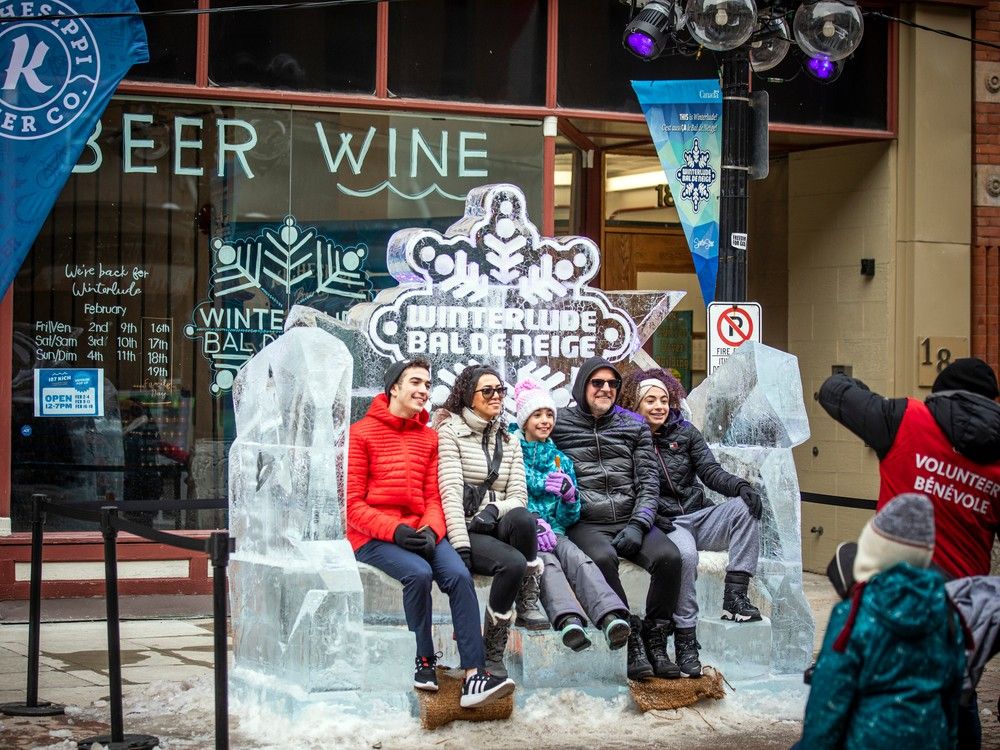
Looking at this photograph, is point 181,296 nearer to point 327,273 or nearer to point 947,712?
point 327,273

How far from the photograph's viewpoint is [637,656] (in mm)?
7172

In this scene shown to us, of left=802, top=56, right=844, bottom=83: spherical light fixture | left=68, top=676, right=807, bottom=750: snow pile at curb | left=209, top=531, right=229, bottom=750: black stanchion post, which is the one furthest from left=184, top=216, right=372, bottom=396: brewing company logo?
left=209, top=531, right=229, bottom=750: black stanchion post

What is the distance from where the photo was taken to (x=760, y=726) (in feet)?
23.2

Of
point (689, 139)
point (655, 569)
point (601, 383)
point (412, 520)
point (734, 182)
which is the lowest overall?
point (655, 569)

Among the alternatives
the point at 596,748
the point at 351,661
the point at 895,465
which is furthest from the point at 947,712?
the point at 351,661

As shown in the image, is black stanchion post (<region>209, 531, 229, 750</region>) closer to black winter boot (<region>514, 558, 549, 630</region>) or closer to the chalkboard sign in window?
black winter boot (<region>514, 558, 549, 630</region>)

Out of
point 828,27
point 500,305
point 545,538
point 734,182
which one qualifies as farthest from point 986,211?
point 545,538

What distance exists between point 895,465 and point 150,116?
6.59 meters

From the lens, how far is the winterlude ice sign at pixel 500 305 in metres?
8.27

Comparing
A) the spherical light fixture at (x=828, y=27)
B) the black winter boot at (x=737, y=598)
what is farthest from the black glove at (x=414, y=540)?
the spherical light fixture at (x=828, y=27)

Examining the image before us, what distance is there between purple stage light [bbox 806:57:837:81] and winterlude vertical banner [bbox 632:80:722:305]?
3.72 feet

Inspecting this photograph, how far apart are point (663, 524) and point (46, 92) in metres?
5.41

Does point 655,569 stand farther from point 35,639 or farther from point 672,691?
point 35,639

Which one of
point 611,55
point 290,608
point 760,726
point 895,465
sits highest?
point 611,55
